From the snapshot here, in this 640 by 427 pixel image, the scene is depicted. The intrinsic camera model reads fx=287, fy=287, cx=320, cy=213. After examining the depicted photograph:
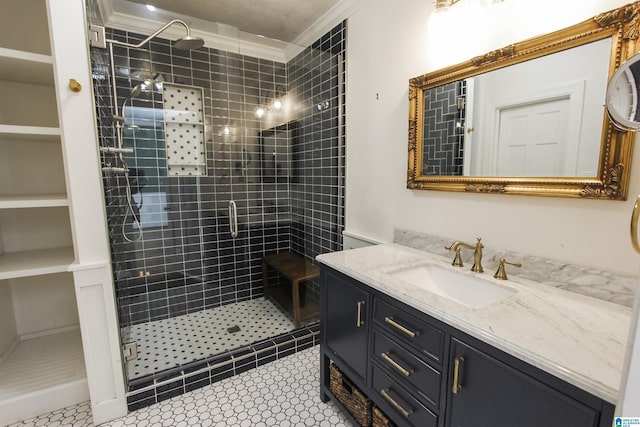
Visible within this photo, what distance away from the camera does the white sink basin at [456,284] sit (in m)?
1.21

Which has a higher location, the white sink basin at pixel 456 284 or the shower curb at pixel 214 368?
the white sink basin at pixel 456 284

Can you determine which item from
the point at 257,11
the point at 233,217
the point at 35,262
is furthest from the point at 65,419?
the point at 257,11

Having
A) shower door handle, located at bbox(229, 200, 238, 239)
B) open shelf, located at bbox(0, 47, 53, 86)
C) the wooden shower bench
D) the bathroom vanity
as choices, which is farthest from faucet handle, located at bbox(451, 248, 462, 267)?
open shelf, located at bbox(0, 47, 53, 86)

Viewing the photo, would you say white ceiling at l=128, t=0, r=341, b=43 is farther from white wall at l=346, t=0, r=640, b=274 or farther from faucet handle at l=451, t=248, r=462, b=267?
faucet handle at l=451, t=248, r=462, b=267

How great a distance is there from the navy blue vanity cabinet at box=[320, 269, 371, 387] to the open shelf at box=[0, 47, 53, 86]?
70.0 inches

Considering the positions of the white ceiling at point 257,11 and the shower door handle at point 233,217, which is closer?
the white ceiling at point 257,11

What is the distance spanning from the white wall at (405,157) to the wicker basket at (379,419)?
36.1 inches

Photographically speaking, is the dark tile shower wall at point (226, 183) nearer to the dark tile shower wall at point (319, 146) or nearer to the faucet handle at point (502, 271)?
the dark tile shower wall at point (319, 146)

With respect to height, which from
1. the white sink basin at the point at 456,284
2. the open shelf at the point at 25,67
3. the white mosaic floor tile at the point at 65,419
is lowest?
the white mosaic floor tile at the point at 65,419

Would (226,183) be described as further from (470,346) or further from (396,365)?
(470,346)

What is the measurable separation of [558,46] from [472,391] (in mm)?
1252

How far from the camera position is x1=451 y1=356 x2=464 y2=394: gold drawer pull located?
0.90m

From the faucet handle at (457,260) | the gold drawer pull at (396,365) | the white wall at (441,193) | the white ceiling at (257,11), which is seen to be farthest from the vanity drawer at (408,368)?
the white ceiling at (257,11)

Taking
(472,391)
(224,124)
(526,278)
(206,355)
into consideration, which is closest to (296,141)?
(224,124)
